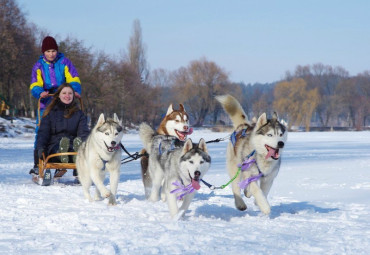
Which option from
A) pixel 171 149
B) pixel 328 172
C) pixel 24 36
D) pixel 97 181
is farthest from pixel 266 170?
pixel 24 36

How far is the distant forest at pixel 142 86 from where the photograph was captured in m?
28.7

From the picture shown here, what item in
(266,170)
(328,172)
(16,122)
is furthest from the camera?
(16,122)

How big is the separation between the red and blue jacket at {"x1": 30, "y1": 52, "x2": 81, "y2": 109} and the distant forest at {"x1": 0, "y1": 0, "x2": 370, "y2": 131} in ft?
7.27

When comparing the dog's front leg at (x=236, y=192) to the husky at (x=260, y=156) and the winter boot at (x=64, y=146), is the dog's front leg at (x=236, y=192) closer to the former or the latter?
the husky at (x=260, y=156)

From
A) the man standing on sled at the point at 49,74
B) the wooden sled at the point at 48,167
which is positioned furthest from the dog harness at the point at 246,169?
the man standing on sled at the point at 49,74

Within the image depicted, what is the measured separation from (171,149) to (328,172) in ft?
16.2

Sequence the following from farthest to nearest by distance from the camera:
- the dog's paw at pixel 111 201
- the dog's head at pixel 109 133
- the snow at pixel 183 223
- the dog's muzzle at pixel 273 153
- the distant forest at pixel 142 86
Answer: the distant forest at pixel 142 86
the dog's head at pixel 109 133
the dog's paw at pixel 111 201
the dog's muzzle at pixel 273 153
the snow at pixel 183 223

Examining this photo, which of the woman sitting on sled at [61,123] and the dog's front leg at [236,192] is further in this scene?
the woman sitting on sled at [61,123]

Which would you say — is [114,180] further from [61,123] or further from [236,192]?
[61,123]

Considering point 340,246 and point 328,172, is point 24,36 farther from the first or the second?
point 340,246

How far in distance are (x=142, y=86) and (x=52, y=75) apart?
37.1 m

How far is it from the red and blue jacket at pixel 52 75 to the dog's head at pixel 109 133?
6.21 feet

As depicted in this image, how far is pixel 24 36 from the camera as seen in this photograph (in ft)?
95.9

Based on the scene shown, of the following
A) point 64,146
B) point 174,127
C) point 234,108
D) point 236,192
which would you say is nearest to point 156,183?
point 174,127
